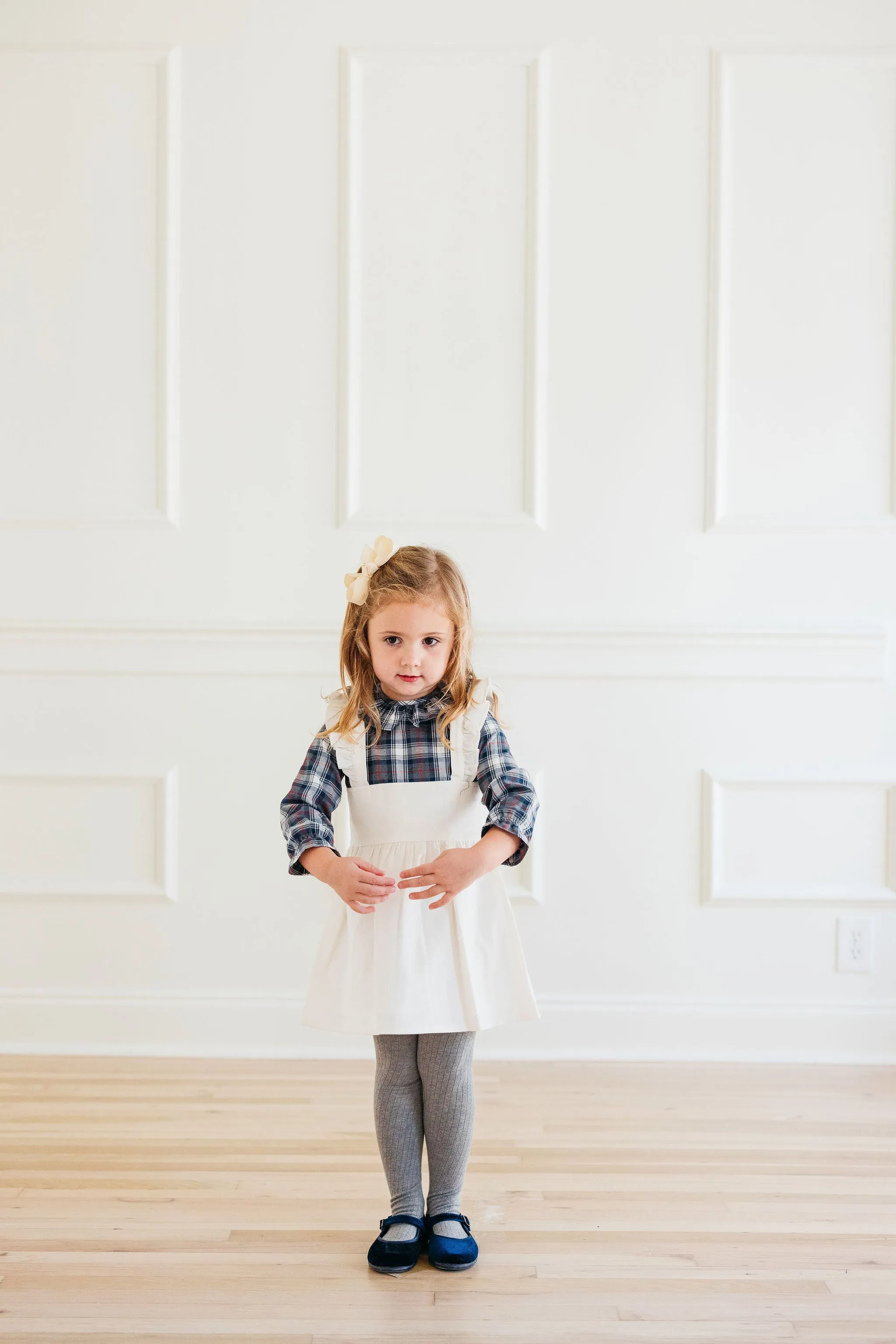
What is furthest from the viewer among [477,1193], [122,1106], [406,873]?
[122,1106]

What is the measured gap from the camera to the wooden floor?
1303 millimetres

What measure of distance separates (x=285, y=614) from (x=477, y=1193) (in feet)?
3.95

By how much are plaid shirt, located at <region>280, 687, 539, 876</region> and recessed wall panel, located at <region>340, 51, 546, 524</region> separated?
0.90 meters

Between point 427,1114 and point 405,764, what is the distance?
0.47 metres

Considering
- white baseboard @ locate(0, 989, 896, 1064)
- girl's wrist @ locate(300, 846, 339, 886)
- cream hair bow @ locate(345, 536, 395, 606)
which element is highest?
cream hair bow @ locate(345, 536, 395, 606)

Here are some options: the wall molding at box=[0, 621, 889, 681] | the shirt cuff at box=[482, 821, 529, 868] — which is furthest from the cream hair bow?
the wall molding at box=[0, 621, 889, 681]

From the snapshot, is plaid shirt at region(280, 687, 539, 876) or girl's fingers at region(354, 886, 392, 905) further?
plaid shirt at region(280, 687, 539, 876)

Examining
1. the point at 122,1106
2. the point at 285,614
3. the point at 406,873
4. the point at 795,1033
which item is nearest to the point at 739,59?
the point at 285,614

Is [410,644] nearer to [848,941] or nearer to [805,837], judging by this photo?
[805,837]

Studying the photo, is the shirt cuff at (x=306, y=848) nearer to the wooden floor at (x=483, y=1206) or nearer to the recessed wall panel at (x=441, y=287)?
the wooden floor at (x=483, y=1206)

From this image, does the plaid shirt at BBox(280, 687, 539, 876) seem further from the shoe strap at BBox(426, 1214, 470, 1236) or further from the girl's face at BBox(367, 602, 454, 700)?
the shoe strap at BBox(426, 1214, 470, 1236)

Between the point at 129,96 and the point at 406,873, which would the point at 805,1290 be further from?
the point at 129,96

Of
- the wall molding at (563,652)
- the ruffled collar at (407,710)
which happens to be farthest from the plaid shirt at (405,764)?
the wall molding at (563,652)

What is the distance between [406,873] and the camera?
1359 mm
